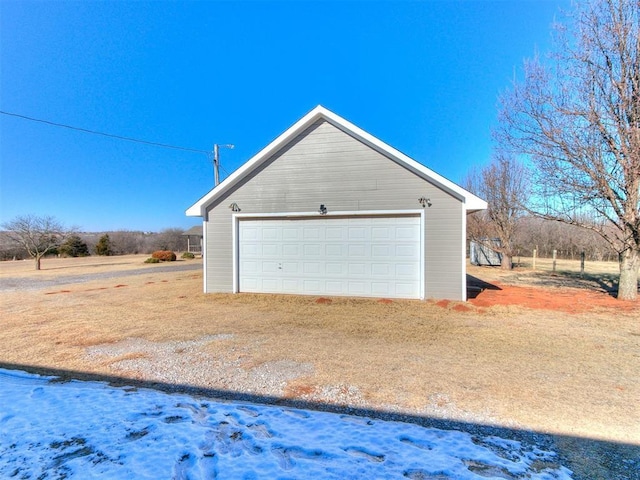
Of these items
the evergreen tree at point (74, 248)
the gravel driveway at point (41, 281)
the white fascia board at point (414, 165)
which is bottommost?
the gravel driveway at point (41, 281)

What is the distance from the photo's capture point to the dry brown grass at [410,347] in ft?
10.4

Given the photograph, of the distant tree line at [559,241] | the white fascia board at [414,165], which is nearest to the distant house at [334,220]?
the white fascia board at [414,165]

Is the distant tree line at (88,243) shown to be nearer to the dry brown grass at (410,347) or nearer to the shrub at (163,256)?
the shrub at (163,256)

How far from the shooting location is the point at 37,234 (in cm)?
2255

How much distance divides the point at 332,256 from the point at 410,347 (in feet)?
15.3

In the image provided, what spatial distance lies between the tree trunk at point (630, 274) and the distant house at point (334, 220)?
4.60 metres

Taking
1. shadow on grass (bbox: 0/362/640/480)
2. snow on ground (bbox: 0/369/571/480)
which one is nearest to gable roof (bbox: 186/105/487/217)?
shadow on grass (bbox: 0/362/640/480)

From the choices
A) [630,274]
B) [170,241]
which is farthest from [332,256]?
[170,241]

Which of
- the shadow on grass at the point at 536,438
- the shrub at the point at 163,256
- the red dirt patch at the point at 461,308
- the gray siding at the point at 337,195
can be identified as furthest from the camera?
the shrub at the point at 163,256

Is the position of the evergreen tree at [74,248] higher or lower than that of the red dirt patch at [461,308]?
higher

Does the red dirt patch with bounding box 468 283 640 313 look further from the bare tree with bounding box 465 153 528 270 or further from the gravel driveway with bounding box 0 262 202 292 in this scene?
the gravel driveway with bounding box 0 262 202 292

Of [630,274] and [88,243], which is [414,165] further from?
[88,243]

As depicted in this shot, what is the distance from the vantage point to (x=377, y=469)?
206cm

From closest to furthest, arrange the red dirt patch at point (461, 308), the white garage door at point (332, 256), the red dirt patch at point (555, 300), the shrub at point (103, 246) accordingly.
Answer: the red dirt patch at point (461, 308)
the red dirt patch at point (555, 300)
the white garage door at point (332, 256)
the shrub at point (103, 246)
